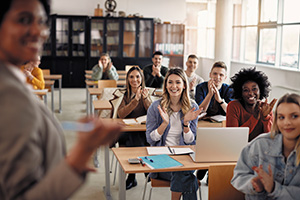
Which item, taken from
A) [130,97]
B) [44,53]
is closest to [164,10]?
[44,53]

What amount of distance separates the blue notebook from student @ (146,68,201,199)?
0.87 feet

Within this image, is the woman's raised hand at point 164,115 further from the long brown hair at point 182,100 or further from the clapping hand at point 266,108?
the clapping hand at point 266,108

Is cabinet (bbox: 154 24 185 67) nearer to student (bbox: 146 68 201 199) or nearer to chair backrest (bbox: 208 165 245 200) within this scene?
student (bbox: 146 68 201 199)

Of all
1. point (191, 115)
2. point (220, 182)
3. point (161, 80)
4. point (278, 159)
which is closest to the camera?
point (278, 159)

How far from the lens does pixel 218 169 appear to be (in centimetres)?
237

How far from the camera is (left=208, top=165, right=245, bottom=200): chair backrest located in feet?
7.77

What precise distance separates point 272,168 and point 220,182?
1.17 feet

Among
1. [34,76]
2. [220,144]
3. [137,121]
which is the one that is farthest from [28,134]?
[34,76]

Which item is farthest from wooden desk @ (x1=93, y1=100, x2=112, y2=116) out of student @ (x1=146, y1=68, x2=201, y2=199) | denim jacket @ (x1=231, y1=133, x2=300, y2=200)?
denim jacket @ (x1=231, y1=133, x2=300, y2=200)

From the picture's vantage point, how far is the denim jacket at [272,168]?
2070 millimetres

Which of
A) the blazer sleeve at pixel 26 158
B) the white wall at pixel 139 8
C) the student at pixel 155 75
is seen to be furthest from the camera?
the white wall at pixel 139 8

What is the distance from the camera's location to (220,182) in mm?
2398

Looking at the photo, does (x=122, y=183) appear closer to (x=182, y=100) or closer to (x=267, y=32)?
(x=182, y=100)

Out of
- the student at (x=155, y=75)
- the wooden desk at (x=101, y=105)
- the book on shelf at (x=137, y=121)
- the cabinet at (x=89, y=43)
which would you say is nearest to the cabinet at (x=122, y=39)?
the cabinet at (x=89, y=43)
